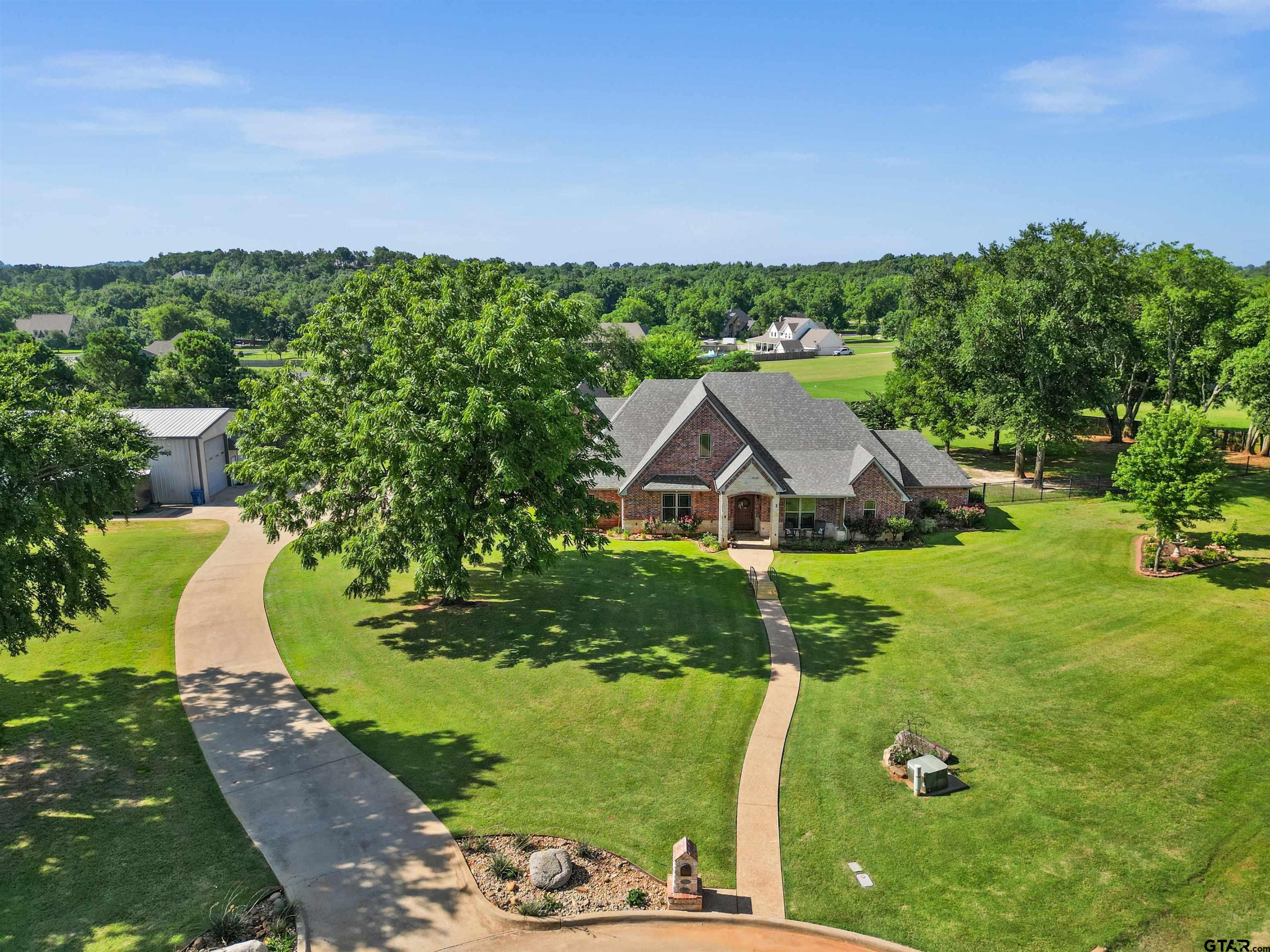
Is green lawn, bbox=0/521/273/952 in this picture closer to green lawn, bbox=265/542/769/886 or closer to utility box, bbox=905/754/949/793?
green lawn, bbox=265/542/769/886

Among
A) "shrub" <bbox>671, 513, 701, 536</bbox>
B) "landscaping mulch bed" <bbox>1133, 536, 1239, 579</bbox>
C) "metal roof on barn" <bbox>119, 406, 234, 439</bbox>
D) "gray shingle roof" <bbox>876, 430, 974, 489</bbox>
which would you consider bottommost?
"landscaping mulch bed" <bbox>1133, 536, 1239, 579</bbox>

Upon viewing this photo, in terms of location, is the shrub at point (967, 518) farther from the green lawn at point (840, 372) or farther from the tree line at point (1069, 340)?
the green lawn at point (840, 372)

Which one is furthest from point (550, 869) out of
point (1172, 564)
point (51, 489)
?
point (1172, 564)

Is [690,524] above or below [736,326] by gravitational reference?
below

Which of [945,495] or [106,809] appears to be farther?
[945,495]

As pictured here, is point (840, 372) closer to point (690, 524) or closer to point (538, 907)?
point (690, 524)

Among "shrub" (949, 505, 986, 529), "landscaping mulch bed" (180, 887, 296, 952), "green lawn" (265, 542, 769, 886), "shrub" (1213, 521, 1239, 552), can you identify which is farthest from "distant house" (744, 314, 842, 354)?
"landscaping mulch bed" (180, 887, 296, 952)

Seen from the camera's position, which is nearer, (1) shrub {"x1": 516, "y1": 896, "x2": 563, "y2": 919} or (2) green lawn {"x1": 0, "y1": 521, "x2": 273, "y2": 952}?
(2) green lawn {"x1": 0, "y1": 521, "x2": 273, "y2": 952}
